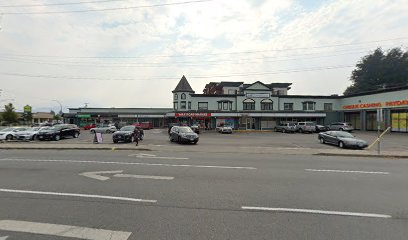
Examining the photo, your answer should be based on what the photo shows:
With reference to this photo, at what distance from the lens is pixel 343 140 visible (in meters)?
20.4

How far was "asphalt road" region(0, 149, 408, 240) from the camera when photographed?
14.5 ft

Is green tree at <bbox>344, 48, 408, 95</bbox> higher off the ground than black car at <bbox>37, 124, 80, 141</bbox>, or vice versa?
green tree at <bbox>344, 48, 408, 95</bbox>

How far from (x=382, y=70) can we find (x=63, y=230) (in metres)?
80.0

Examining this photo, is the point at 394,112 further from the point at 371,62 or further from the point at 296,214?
the point at 296,214

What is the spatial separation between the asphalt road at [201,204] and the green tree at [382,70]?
68616 millimetres

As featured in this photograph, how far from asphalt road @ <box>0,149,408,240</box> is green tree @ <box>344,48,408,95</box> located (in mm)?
68616

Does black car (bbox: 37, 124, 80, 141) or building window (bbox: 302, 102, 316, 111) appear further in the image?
building window (bbox: 302, 102, 316, 111)

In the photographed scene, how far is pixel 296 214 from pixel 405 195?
368cm

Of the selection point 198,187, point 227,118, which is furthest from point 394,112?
point 198,187

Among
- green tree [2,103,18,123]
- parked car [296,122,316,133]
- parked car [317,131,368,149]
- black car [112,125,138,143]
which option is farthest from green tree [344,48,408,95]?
green tree [2,103,18,123]

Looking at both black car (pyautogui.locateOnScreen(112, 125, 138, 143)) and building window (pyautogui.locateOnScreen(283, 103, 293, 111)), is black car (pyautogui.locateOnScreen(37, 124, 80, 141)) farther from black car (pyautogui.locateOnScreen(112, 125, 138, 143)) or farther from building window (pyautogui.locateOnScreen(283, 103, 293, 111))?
building window (pyautogui.locateOnScreen(283, 103, 293, 111))

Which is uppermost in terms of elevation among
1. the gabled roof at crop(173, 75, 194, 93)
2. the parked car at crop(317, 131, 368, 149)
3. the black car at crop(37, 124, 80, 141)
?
the gabled roof at crop(173, 75, 194, 93)

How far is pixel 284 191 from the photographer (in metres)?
7.00

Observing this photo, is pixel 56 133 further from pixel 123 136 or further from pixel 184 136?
pixel 184 136
